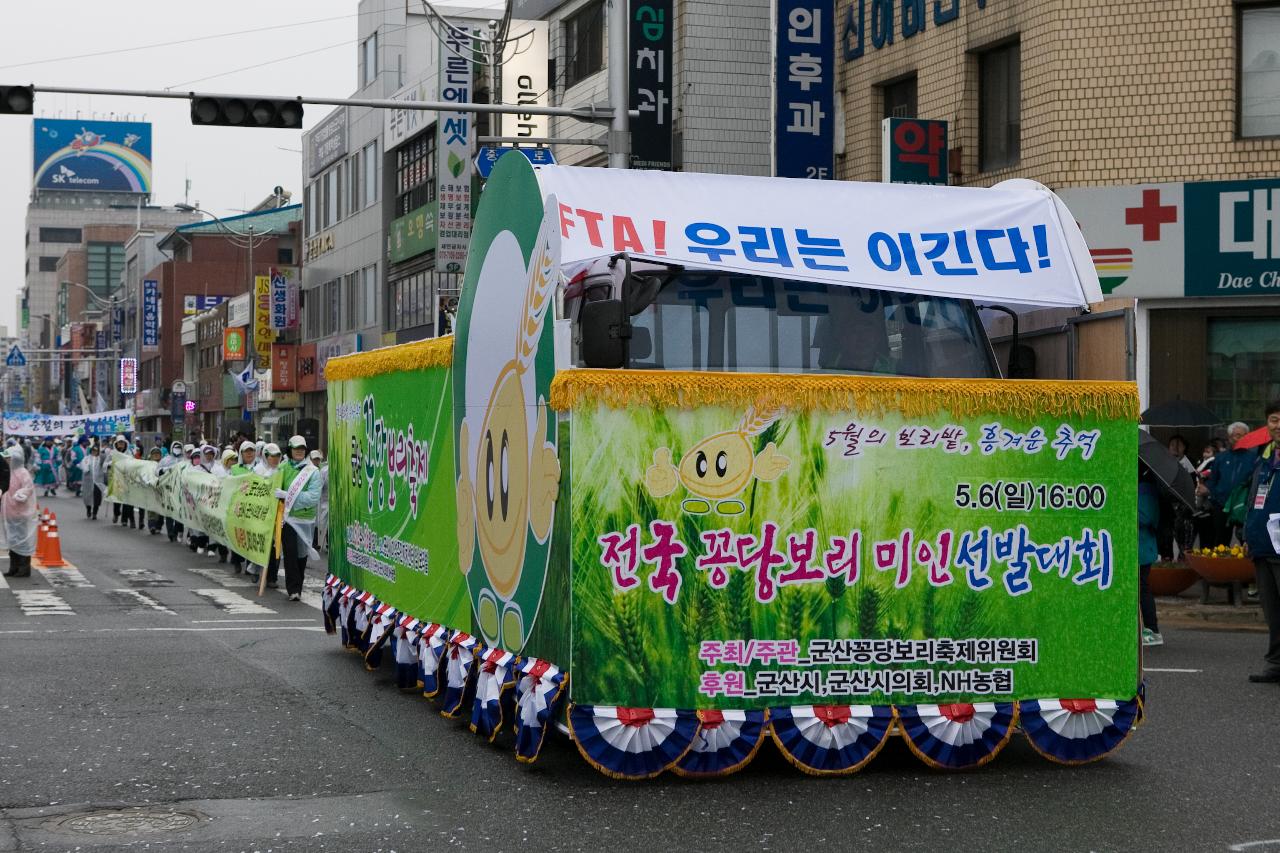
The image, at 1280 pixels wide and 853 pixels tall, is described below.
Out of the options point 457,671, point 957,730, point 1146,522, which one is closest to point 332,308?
point 1146,522

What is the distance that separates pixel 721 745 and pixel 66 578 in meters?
16.2

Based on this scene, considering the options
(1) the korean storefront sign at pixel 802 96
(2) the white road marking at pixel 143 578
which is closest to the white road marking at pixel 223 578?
(2) the white road marking at pixel 143 578

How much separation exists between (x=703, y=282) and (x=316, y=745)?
3.26 m

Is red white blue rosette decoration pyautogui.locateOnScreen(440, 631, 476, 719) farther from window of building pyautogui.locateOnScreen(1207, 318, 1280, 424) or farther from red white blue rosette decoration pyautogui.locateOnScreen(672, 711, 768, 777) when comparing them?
window of building pyautogui.locateOnScreen(1207, 318, 1280, 424)

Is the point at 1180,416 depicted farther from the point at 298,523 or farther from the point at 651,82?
the point at 651,82

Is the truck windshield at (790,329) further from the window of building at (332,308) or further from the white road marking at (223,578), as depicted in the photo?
the window of building at (332,308)

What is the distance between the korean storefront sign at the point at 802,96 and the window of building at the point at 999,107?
2.34 meters

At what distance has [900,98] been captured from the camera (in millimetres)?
26281

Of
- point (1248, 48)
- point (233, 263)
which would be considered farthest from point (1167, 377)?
point (233, 263)

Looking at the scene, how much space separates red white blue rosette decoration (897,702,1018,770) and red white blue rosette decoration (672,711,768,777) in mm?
776

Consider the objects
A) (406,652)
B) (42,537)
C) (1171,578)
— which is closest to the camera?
(406,652)

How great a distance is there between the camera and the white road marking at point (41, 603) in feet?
57.7

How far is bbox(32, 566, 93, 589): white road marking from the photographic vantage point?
21.2 metres

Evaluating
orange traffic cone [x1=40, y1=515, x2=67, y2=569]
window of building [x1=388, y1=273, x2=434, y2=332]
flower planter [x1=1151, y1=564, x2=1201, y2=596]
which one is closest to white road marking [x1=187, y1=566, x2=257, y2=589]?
orange traffic cone [x1=40, y1=515, x2=67, y2=569]
